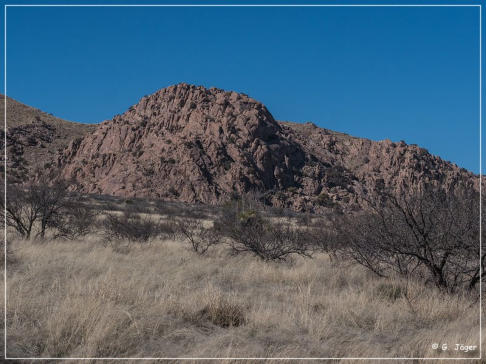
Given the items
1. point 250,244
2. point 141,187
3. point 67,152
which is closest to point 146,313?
point 250,244

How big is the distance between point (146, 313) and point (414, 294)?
4.78 meters

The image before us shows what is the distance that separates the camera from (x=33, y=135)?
76938 millimetres

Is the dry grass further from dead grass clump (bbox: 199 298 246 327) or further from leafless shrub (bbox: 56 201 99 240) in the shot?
leafless shrub (bbox: 56 201 99 240)

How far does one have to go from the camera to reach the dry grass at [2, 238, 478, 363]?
14.4ft

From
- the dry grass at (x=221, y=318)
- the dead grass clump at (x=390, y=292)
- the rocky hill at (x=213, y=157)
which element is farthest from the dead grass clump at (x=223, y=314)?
the rocky hill at (x=213, y=157)

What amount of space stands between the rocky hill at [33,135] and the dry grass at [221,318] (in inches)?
2318

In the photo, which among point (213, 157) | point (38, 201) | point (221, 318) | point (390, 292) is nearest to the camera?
point (221, 318)

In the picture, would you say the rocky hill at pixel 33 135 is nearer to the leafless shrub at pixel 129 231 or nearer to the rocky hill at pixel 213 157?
the rocky hill at pixel 213 157

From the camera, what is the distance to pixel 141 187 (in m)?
60.3

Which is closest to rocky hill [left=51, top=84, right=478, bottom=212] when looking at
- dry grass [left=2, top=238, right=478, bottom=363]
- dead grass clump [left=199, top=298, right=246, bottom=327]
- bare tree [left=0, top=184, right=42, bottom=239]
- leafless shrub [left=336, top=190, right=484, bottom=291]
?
bare tree [left=0, top=184, right=42, bottom=239]

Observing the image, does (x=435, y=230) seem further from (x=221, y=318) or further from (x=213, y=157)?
(x=213, y=157)

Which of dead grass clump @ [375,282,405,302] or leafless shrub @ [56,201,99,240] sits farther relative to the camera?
leafless shrub @ [56,201,99,240]

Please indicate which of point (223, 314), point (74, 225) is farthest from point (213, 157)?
point (223, 314)

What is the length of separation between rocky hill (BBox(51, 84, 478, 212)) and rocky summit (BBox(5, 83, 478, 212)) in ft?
0.54
